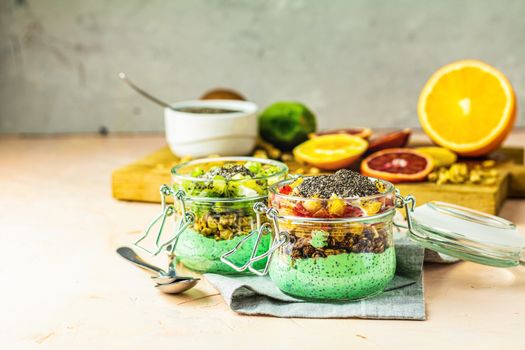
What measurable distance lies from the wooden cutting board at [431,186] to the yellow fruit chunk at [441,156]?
9cm

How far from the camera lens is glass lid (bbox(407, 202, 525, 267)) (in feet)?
3.36

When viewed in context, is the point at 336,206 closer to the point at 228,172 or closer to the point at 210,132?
the point at 228,172

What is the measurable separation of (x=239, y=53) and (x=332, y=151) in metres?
0.77

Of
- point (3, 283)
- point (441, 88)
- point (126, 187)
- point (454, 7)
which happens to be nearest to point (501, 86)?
point (441, 88)

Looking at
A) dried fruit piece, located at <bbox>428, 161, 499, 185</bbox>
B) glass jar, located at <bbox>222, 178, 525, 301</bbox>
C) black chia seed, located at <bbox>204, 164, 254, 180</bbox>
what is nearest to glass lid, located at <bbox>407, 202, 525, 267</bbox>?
glass jar, located at <bbox>222, 178, 525, 301</bbox>

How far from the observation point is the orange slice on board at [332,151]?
1.57m

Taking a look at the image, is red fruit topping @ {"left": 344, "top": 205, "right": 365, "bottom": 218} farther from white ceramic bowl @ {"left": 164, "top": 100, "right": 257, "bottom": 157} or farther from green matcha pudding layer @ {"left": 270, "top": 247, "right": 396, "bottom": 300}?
white ceramic bowl @ {"left": 164, "top": 100, "right": 257, "bottom": 157}

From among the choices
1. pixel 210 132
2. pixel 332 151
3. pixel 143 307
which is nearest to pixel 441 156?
pixel 332 151

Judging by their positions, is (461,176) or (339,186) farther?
(461,176)

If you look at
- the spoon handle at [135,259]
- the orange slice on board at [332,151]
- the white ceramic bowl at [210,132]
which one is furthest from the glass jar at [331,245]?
the white ceramic bowl at [210,132]

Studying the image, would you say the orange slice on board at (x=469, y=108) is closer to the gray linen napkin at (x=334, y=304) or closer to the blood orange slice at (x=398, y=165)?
the blood orange slice at (x=398, y=165)

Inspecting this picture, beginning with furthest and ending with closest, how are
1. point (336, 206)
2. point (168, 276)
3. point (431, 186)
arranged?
point (431, 186)
point (168, 276)
point (336, 206)

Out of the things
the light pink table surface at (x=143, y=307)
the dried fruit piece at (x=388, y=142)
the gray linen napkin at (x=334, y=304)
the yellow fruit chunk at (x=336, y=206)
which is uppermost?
the yellow fruit chunk at (x=336, y=206)

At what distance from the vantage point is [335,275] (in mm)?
930
